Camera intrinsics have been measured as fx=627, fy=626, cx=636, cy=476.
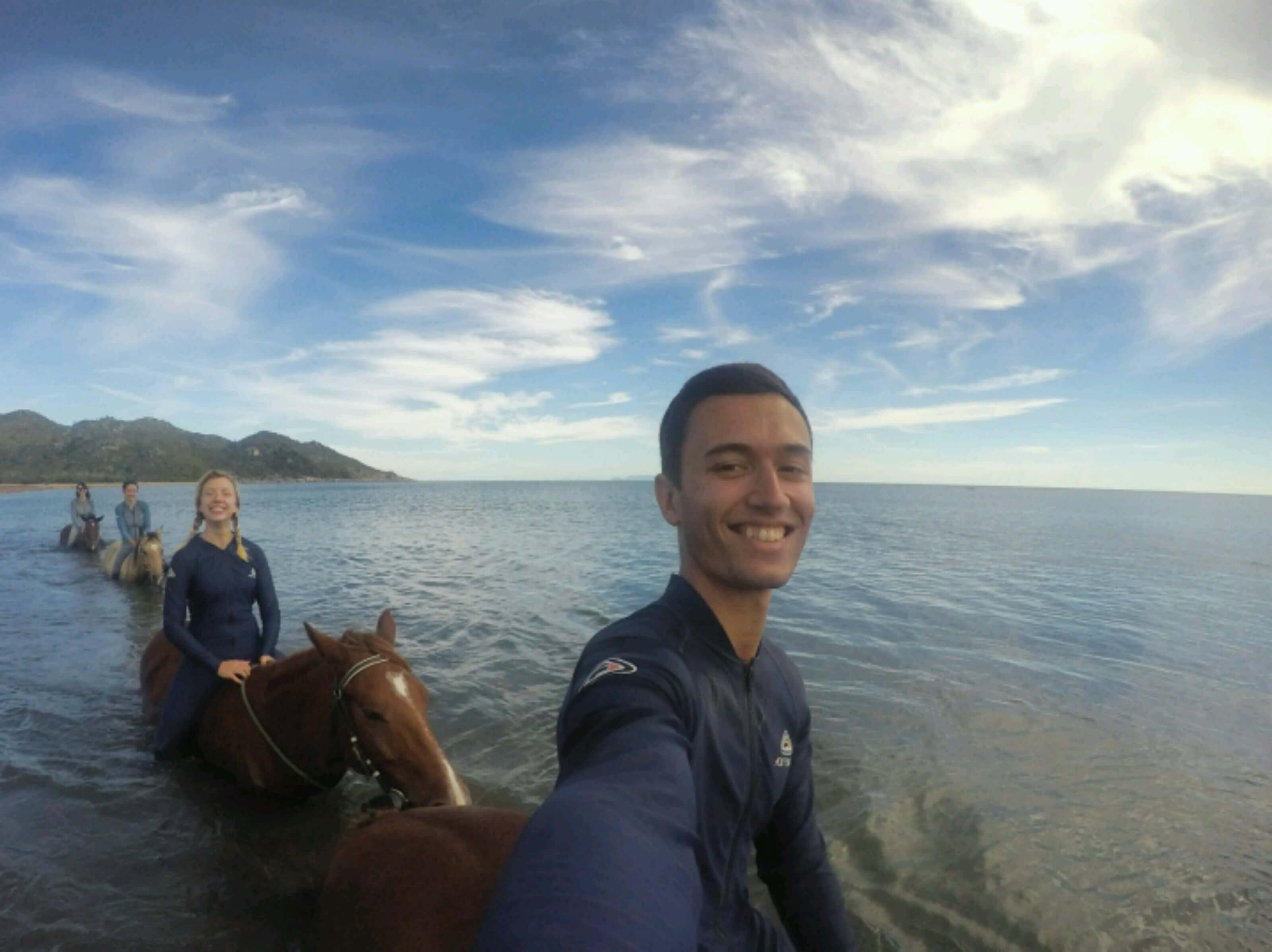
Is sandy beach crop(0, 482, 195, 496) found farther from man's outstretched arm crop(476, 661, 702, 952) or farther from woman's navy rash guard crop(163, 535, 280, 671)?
man's outstretched arm crop(476, 661, 702, 952)

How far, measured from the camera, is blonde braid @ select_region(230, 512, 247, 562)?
20.6 feet

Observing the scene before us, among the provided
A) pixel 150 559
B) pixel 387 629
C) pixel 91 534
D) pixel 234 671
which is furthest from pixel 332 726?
pixel 91 534

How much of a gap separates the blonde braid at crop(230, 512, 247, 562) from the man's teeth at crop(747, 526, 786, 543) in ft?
19.4

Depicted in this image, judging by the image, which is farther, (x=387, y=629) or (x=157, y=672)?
(x=157, y=672)

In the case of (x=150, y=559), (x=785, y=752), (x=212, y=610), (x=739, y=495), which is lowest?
(x=150, y=559)

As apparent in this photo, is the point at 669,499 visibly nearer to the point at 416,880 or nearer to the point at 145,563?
the point at 416,880

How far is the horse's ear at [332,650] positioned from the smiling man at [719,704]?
317 cm

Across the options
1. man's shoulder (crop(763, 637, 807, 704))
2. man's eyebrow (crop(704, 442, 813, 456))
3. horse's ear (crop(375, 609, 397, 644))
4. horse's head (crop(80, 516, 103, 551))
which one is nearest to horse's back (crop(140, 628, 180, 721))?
horse's ear (crop(375, 609, 397, 644))

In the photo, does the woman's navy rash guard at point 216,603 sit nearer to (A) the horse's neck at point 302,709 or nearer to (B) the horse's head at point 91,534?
(A) the horse's neck at point 302,709

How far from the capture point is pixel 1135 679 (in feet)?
41.1

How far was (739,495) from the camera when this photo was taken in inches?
83.3

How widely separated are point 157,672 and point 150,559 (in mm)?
14308

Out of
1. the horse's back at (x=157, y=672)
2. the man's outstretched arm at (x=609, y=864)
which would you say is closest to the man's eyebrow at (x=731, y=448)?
the man's outstretched arm at (x=609, y=864)

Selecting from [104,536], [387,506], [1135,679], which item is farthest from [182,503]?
[1135,679]
